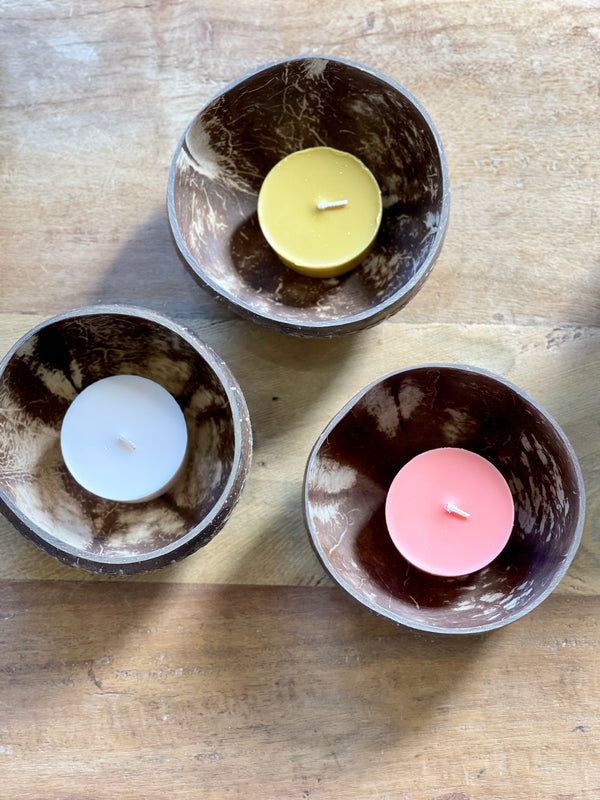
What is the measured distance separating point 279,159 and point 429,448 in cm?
37

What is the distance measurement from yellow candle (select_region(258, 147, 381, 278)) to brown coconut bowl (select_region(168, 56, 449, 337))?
2 centimetres

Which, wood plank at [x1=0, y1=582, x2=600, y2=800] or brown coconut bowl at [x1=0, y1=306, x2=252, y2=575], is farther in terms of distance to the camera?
wood plank at [x1=0, y1=582, x2=600, y2=800]

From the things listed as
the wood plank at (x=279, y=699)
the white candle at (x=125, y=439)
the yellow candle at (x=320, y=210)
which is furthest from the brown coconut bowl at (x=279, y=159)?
the wood plank at (x=279, y=699)

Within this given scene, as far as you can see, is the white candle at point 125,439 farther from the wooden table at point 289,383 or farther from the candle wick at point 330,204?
the candle wick at point 330,204

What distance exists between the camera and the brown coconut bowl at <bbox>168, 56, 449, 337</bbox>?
0.79 metres

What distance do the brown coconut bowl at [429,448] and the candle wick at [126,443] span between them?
204mm

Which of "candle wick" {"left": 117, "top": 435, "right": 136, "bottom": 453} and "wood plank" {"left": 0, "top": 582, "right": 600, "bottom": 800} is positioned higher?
"candle wick" {"left": 117, "top": 435, "right": 136, "bottom": 453}

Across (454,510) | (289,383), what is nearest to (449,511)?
(454,510)

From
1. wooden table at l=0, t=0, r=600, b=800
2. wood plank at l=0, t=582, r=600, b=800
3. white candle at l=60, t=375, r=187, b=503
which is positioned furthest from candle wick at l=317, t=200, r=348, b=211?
wood plank at l=0, t=582, r=600, b=800

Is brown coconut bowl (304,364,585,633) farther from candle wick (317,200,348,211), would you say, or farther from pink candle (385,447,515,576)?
candle wick (317,200,348,211)

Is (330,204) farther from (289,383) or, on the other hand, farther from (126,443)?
(126,443)

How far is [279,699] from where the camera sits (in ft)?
2.78

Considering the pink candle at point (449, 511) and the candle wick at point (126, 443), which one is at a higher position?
the candle wick at point (126, 443)

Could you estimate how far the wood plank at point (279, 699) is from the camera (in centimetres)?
84
